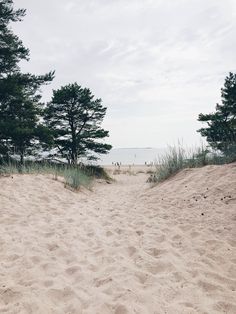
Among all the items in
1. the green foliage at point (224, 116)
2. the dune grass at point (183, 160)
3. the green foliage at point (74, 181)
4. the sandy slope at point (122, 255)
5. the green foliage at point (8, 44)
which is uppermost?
the green foliage at point (8, 44)

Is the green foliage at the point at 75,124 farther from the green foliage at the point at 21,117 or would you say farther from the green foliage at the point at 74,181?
the green foliage at the point at 74,181

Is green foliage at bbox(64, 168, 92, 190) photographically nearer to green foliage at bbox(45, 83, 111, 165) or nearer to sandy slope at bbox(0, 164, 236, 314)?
sandy slope at bbox(0, 164, 236, 314)

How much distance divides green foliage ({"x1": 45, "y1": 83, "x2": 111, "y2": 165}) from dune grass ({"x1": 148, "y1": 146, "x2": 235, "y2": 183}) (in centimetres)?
808

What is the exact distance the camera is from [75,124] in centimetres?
1895

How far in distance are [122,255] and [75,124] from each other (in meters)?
15.7

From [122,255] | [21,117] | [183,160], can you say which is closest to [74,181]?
[183,160]

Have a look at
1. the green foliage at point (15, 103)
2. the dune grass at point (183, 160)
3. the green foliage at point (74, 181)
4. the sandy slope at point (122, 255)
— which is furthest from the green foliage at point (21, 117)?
the sandy slope at point (122, 255)

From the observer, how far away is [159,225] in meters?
5.11

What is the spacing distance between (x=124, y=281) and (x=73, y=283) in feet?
1.65

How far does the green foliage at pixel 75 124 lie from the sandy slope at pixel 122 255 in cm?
1170

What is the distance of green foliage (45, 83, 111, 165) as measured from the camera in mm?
18594

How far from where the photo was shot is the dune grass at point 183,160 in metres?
10.2

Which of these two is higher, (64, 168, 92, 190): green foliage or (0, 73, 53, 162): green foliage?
(0, 73, 53, 162): green foliage

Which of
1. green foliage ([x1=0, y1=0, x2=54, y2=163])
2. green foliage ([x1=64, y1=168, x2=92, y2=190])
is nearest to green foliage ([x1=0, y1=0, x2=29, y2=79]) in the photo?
green foliage ([x1=0, y1=0, x2=54, y2=163])
